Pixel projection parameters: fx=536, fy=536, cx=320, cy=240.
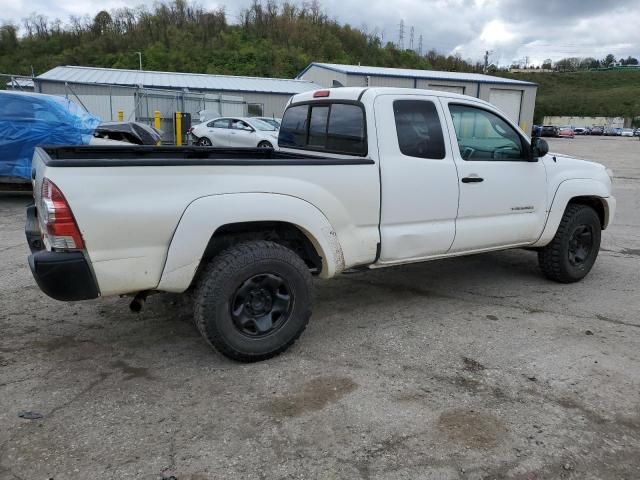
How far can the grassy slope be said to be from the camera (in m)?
94.9

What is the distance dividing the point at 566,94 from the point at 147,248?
116409 millimetres

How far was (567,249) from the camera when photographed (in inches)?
219

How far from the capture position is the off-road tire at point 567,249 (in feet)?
17.9

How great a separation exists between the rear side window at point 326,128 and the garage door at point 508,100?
126 ft

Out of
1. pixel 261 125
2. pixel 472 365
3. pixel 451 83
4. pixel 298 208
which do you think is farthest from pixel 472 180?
pixel 451 83

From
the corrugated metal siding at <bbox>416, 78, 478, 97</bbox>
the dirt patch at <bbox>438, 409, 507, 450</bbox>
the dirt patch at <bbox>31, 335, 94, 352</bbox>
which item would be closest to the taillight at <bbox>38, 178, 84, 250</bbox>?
the dirt patch at <bbox>31, 335, 94, 352</bbox>

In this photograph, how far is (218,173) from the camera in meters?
3.39

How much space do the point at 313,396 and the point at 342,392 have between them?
189mm

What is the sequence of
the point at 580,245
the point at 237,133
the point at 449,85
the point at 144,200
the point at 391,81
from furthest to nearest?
the point at 449,85 → the point at 391,81 → the point at 237,133 → the point at 580,245 → the point at 144,200

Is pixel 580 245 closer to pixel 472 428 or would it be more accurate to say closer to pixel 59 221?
pixel 472 428

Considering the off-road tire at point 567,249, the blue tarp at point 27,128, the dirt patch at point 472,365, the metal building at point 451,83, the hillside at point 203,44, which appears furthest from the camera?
the hillside at point 203,44

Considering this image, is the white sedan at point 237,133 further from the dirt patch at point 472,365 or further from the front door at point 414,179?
the dirt patch at point 472,365

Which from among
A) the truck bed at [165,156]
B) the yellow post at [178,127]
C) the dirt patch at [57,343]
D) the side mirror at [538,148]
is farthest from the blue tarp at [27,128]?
the yellow post at [178,127]

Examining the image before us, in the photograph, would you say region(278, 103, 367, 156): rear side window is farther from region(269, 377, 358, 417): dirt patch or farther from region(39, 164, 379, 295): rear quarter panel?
region(269, 377, 358, 417): dirt patch
